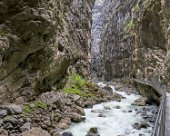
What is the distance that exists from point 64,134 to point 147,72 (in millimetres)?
24366

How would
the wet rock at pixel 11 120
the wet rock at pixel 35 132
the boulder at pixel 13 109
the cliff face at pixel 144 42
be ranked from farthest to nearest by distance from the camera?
1. the cliff face at pixel 144 42
2. the boulder at pixel 13 109
3. the wet rock at pixel 11 120
4. the wet rock at pixel 35 132

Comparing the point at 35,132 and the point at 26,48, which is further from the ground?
the point at 26,48

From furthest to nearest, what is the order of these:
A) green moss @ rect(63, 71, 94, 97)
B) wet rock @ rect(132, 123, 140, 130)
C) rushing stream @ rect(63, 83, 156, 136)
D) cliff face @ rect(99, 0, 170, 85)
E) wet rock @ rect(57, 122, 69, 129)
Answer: green moss @ rect(63, 71, 94, 97)
cliff face @ rect(99, 0, 170, 85)
wet rock @ rect(132, 123, 140, 130)
wet rock @ rect(57, 122, 69, 129)
rushing stream @ rect(63, 83, 156, 136)

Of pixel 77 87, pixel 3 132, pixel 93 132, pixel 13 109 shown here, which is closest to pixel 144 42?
pixel 77 87

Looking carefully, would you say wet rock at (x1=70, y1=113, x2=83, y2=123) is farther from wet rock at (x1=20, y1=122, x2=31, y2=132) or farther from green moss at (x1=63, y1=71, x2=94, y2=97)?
green moss at (x1=63, y1=71, x2=94, y2=97)

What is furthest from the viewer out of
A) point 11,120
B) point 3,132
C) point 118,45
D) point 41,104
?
point 118,45

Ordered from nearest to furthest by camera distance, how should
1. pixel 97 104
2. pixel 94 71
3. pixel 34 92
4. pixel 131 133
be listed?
1. pixel 131 133
2. pixel 34 92
3. pixel 97 104
4. pixel 94 71

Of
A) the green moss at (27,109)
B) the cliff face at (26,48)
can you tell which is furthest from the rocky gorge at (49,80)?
the green moss at (27,109)

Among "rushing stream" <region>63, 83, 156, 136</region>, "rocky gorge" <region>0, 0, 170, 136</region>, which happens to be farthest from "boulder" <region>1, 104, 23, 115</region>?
"rushing stream" <region>63, 83, 156, 136</region>

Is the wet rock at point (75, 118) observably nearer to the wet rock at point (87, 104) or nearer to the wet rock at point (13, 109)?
the wet rock at point (13, 109)

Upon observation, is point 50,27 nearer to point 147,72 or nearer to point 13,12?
point 13,12

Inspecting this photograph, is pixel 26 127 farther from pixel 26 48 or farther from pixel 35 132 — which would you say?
pixel 26 48

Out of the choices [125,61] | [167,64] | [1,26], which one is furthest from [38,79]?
[125,61]

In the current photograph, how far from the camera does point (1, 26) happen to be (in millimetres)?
21719
